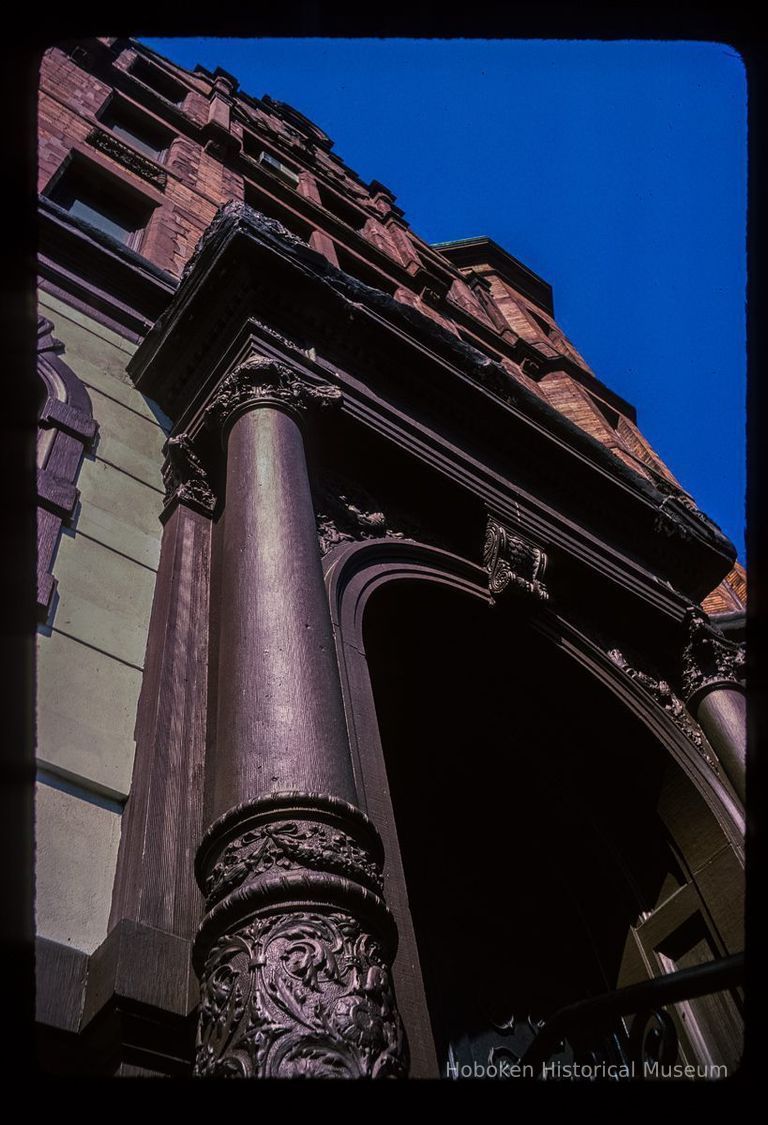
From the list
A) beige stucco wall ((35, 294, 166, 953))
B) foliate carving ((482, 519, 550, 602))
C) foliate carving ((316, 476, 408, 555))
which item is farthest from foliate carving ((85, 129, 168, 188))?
foliate carving ((482, 519, 550, 602))

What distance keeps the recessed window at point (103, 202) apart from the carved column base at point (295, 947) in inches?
395

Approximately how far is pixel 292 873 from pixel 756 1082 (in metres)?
1.72

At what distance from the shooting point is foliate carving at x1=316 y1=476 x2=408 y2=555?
21.6 ft

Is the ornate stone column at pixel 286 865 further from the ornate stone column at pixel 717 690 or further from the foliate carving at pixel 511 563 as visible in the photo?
the ornate stone column at pixel 717 690

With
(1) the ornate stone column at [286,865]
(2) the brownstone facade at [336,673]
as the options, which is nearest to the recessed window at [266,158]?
(2) the brownstone facade at [336,673]

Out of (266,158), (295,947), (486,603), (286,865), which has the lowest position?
(295,947)

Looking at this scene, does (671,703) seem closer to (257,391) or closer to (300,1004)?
(257,391)

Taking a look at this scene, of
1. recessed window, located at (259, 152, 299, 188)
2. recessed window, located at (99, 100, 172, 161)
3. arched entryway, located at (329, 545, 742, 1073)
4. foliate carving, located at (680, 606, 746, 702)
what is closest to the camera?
arched entryway, located at (329, 545, 742, 1073)

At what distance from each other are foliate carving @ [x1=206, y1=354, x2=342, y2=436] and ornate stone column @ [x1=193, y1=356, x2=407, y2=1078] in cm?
159

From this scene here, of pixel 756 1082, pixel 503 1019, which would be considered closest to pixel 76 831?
pixel 756 1082

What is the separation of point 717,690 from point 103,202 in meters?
9.76

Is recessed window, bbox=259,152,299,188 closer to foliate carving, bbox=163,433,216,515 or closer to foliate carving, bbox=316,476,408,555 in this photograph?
foliate carving, bbox=316,476,408,555

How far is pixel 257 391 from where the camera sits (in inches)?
255

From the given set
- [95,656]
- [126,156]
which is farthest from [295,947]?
[126,156]
